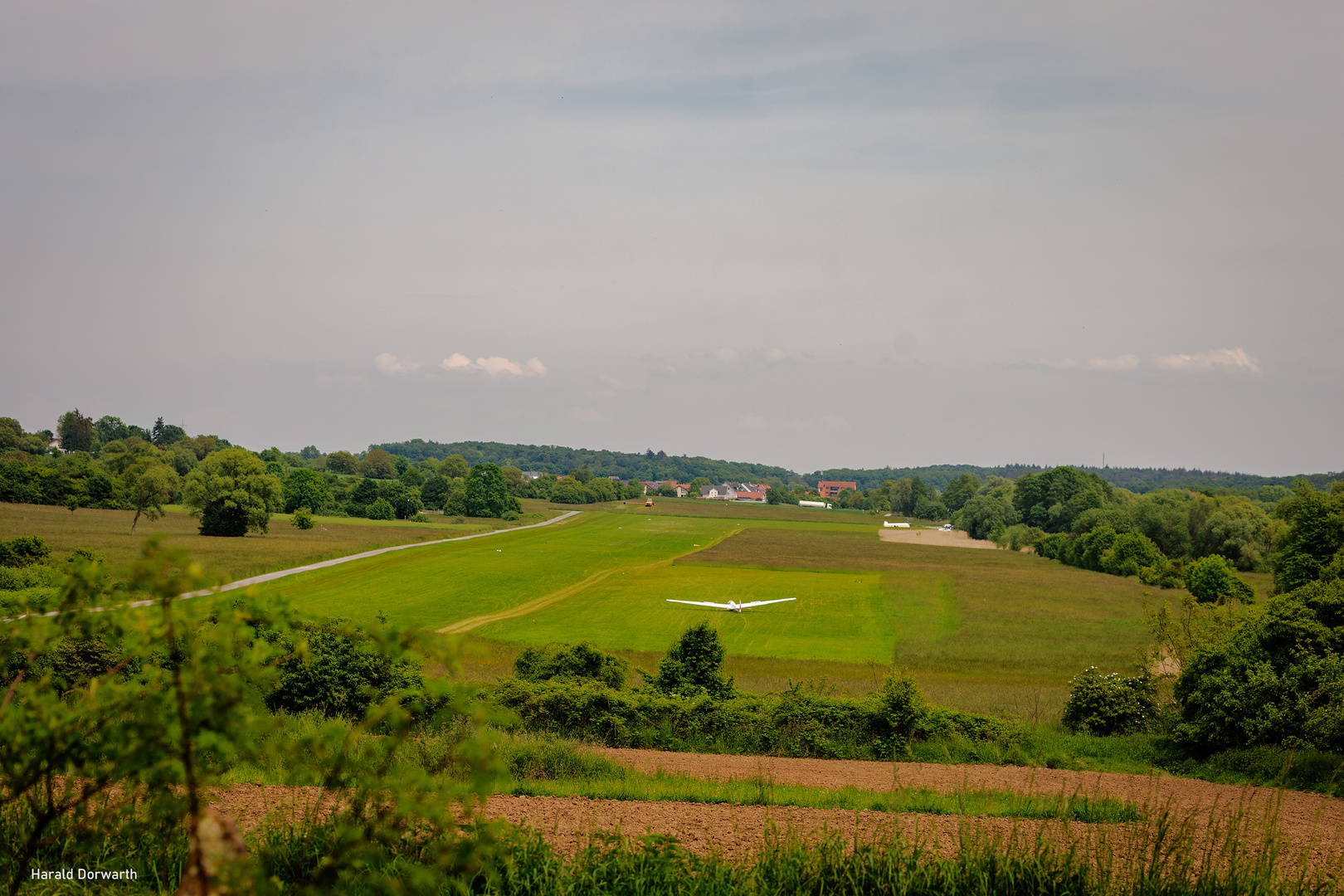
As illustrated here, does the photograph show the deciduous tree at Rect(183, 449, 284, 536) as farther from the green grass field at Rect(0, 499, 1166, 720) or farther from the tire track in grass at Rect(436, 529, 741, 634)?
the tire track in grass at Rect(436, 529, 741, 634)

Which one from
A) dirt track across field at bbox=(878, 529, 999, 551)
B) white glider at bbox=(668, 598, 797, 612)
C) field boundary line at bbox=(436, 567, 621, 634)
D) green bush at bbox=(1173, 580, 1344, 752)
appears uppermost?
green bush at bbox=(1173, 580, 1344, 752)

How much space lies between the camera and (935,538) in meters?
120

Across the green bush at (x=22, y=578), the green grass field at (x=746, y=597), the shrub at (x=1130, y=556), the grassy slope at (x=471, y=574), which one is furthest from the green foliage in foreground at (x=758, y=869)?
the shrub at (x=1130, y=556)

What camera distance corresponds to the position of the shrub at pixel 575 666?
21609 millimetres

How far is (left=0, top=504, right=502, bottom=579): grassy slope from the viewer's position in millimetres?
53219

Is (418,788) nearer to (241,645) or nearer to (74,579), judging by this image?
(241,645)

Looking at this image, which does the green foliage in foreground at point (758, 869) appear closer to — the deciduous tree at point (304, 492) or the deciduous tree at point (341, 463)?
the deciduous tree at point (304, 492)

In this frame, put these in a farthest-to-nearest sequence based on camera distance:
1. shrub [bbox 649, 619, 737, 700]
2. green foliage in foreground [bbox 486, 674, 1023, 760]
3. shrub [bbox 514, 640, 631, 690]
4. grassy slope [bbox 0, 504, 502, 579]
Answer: grassy slope [bbox 0, 504, 502, 579] → shrub [bbox 649, 619, 737, 700] → shrub [bbox 514, 640, 631, 690] → green foliage in foreground [bbox 486, 674, 1023, 760]

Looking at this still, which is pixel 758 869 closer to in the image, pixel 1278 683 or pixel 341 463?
pixel 1278 683

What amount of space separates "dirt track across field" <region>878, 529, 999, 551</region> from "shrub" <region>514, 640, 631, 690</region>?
296 feet

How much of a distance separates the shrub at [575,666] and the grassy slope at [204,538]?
1106 inches

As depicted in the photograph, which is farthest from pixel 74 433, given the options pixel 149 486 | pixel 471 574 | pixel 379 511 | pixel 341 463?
pixel 471 574

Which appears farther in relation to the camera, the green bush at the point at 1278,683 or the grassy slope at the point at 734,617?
the grassy slope at the point at 734,617

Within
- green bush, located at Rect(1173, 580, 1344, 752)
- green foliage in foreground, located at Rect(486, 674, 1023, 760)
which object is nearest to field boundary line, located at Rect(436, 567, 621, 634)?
green foliage in foreground, located at Rect(486, 674, 1023, 760)
